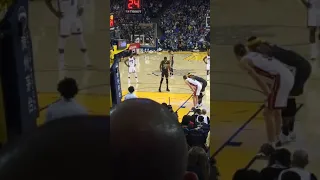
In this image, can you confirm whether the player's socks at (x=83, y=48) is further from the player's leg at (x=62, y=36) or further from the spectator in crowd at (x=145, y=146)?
the spectator in crowd at (x=145, y=146)

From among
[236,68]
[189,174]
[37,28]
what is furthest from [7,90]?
[189,174]

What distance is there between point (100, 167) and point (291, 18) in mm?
2587

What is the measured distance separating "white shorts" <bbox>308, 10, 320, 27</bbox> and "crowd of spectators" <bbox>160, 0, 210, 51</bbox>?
18.7 metres

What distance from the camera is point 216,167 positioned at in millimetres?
3217

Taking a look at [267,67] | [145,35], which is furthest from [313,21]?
[145,35]

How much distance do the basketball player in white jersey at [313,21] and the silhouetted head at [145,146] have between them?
248cm

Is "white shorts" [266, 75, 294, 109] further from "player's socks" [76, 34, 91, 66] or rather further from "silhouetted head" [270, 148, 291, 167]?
"player's socks" [76, 34, 91, 66]

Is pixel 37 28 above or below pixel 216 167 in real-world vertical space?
above

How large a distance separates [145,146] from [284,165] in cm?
271

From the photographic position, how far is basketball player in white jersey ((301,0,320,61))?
2.87 m

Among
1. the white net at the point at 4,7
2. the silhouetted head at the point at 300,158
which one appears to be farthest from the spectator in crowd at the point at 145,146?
the silhouetted head at the point at 300,158

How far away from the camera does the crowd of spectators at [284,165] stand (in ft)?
10.1

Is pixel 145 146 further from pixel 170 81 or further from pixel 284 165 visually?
pixel 170 81

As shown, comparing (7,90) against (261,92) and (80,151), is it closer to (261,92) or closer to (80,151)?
(261,92)
